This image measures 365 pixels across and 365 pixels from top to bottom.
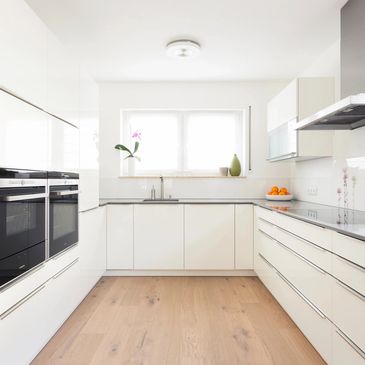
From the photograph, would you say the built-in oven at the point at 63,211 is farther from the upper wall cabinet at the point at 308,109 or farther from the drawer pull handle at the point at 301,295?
the upper wall cabinet at the point at 308,109

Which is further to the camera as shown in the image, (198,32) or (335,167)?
(335,167)

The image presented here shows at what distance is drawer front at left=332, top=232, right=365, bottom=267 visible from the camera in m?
1.46

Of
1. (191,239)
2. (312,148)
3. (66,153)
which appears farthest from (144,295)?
(312,148)

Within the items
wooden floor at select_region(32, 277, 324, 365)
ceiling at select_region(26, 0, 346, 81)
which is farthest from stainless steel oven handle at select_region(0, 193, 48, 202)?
ceiling at select_region(26, 0, 346, 81)

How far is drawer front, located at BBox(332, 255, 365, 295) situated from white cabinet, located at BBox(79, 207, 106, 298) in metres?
1.96

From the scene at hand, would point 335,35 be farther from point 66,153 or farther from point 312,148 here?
point 66,153

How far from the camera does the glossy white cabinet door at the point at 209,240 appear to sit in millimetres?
3582

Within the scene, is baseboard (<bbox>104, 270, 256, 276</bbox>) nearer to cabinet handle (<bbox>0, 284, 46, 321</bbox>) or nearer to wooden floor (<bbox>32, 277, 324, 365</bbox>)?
wooden floor (<bbox>32, 277, 324, 365</bbox>)

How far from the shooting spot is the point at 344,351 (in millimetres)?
A: 1623

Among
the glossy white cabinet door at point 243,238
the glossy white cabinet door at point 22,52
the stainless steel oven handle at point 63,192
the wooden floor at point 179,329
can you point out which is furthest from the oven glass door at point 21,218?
the glossy white cabinet door at point 243,238

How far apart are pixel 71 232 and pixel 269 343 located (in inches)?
63.9

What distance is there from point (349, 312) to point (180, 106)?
322 cm

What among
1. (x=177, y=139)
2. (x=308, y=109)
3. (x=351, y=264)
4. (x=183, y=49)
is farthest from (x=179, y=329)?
(x=177, y=139)

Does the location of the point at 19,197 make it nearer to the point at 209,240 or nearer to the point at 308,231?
the point at 308,231
